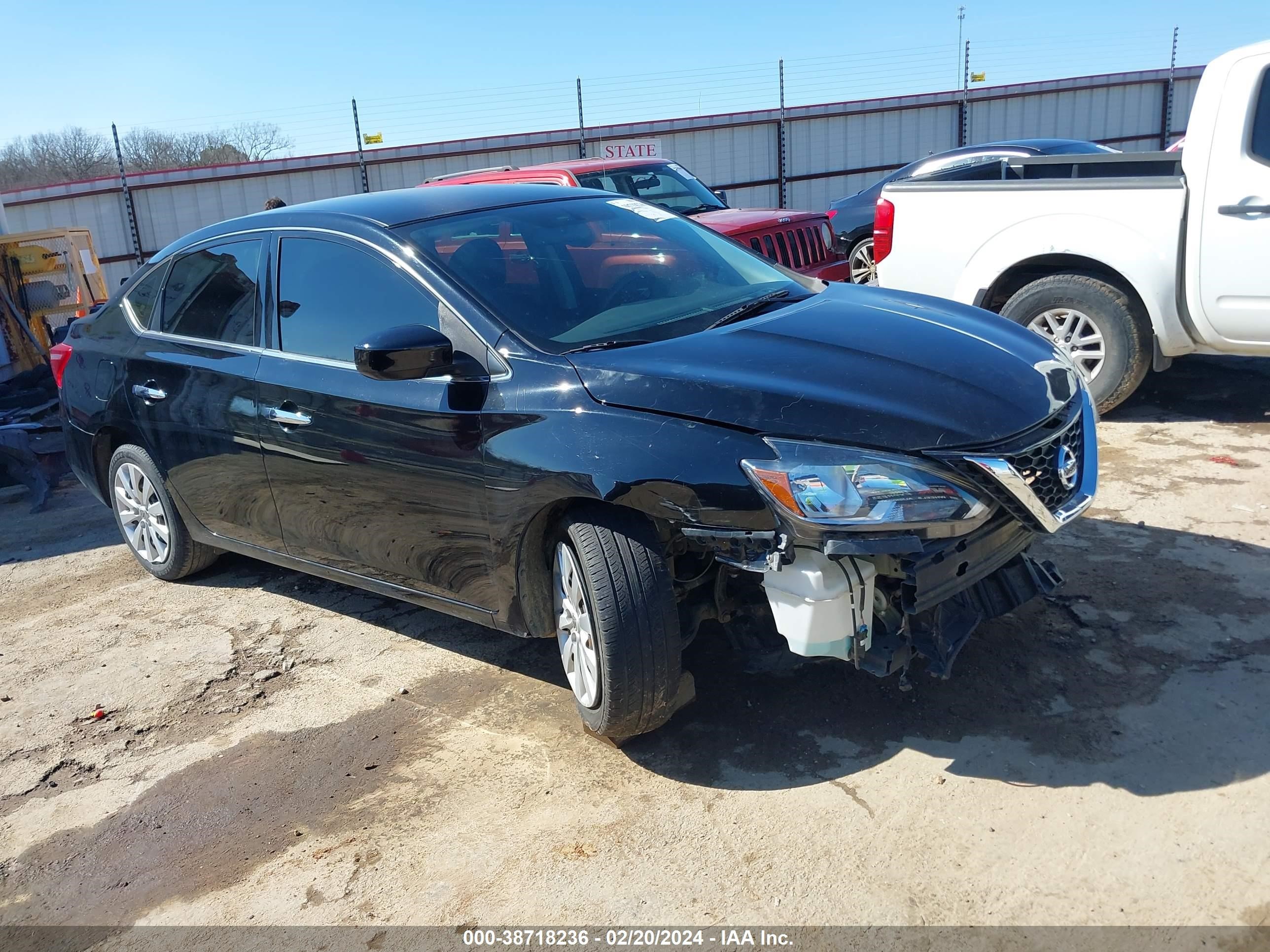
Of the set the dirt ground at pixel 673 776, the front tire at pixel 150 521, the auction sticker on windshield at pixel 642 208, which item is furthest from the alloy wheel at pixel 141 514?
the auction sticker on windshield at pixel 642 208

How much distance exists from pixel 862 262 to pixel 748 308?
26.8 ft

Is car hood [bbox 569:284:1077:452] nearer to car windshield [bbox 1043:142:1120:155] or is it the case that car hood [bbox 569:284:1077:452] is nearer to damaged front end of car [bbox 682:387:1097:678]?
damaged front end of car [bbox 682:387:1097:678]

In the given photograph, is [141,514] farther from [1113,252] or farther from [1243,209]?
[1243,209]

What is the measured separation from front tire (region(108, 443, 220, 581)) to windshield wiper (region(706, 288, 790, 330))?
2.92 meters

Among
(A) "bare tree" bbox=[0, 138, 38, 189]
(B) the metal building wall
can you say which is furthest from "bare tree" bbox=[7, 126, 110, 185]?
(B) the metal building wall

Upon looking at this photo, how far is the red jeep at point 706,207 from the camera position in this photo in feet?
27.2

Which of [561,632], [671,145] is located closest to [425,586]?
[561,632]

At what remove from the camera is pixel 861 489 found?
9.39 feet

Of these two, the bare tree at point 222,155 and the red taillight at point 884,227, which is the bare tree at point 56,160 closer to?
the bare tree at point 222,155

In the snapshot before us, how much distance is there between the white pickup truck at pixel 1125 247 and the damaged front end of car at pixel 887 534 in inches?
108

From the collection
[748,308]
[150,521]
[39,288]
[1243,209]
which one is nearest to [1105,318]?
[1243,209]

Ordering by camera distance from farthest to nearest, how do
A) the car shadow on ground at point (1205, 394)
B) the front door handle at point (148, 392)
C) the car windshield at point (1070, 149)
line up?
1. the car windshield at point (1070, 149)
2. the car shadow on ground at point (1205, 394)
3. the front door handle at point (148, 392)

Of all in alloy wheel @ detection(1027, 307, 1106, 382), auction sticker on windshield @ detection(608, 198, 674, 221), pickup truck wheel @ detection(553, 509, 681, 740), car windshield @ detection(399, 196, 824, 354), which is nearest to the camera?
pickup truck wheel @ detection(553, 509, 681, 740)

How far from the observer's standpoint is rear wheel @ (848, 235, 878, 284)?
37.5 ft
